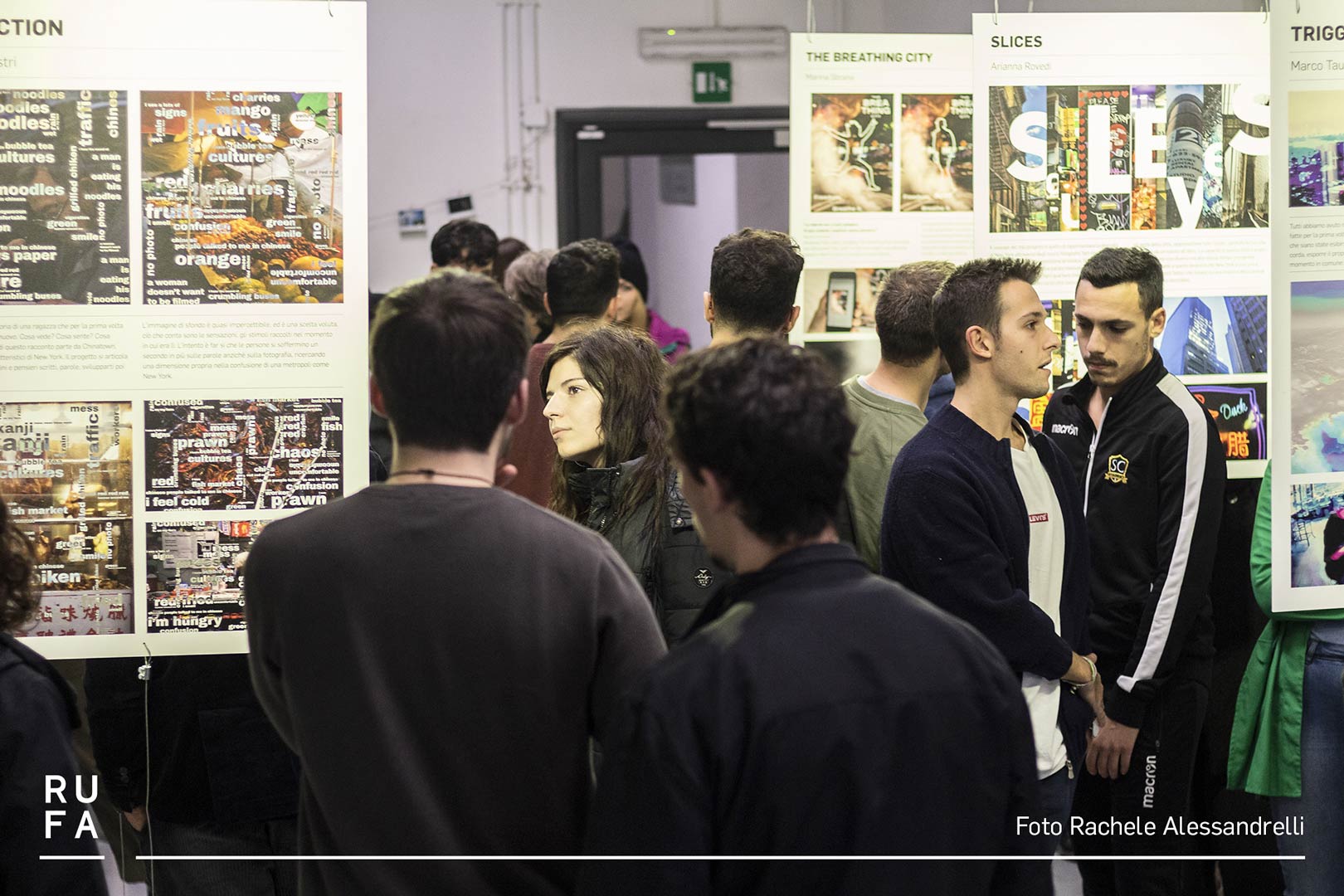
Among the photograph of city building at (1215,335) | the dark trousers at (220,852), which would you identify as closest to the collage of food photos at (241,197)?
the dark trousers at (220,852)

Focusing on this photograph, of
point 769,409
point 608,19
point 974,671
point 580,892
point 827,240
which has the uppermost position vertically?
point 608,19

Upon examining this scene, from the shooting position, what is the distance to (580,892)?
146 cm

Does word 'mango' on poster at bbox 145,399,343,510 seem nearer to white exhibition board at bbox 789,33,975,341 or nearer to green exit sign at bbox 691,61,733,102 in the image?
white exhibition board at bbox 789,33,975,341

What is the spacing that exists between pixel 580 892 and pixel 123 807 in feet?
6.23

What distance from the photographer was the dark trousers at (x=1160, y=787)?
326 cm

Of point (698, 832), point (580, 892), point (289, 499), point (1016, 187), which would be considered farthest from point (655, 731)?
point (1016, 187)

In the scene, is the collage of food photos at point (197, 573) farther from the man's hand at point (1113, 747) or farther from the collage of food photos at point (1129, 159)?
the collage of food photos at point (1129, 159)

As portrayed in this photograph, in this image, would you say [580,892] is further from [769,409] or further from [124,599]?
[124,599]

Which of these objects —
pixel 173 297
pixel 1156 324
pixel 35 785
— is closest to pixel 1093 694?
pixel 1156 324

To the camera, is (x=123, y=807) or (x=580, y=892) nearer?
(x=580, y=892)

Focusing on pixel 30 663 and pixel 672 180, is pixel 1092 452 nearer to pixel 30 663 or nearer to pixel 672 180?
pixel 30 663

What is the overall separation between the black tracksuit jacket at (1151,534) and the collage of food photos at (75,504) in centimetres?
223

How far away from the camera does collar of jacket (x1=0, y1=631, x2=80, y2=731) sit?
1745mm

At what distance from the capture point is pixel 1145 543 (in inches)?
127
